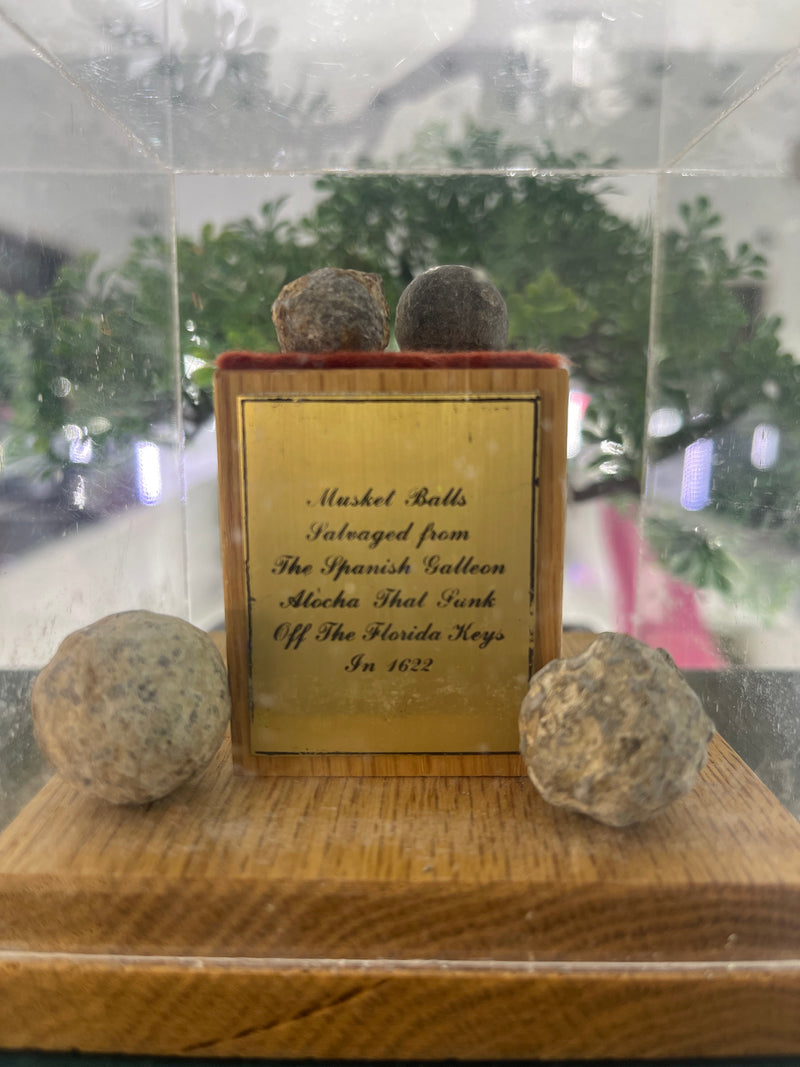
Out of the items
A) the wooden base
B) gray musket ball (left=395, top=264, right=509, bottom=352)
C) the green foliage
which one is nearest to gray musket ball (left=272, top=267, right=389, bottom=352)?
gray musket ball (left=395, top=264, right=509, bottom=352)

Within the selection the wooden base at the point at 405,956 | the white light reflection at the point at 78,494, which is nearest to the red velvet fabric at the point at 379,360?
the white light reflection at the point at 78,494

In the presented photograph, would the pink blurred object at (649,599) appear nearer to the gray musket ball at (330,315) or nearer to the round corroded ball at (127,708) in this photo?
the gray musket ball at (330,315)

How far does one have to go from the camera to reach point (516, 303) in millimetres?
854

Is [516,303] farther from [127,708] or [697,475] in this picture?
[127,708]

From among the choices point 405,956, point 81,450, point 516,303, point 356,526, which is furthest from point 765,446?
point 81,450

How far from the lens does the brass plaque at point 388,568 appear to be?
2.27 ft

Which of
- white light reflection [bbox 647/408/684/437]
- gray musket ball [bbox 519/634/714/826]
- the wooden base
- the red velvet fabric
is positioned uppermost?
the red velvet fabric

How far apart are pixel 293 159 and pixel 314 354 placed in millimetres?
263

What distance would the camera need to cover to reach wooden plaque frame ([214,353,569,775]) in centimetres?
69

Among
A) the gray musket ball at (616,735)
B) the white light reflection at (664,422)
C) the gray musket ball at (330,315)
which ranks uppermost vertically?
the gray musket ball at (330,315)

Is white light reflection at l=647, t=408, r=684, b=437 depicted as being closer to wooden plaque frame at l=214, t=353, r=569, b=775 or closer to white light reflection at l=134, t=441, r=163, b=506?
wooden plaque frame at l=214, t=353, r=569, b=775

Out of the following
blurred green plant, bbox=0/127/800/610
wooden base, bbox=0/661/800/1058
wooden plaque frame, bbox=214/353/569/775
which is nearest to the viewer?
wooden base, bbox=0/661/800/1058

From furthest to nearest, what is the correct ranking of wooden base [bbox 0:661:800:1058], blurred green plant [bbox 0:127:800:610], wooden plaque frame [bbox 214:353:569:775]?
blurred green plant [bbox 0:127:800:610]
wooden plaque frame [bbox 214:353:569:775]
wooden base [bbox 0:661:800:1058]

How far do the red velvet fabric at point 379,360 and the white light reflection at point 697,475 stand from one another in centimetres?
23
